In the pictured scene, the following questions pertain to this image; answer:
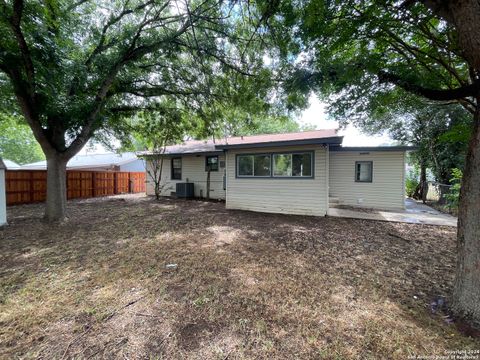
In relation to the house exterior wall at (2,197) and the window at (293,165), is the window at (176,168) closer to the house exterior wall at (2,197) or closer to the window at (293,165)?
the window at (293,165)

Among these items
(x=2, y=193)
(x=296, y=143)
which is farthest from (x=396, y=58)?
(x=2, y=193)

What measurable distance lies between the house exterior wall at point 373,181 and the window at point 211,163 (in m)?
5.83

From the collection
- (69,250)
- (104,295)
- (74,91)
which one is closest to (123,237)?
(69,250)

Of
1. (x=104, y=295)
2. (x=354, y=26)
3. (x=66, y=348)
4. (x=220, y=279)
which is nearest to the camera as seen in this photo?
(x=66, y=348)

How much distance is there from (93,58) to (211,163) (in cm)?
690

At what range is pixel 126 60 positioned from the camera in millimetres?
6539

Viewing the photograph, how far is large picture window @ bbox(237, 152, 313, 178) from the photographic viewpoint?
789cm

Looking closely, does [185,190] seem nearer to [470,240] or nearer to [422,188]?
[470,240]

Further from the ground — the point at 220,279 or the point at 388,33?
the point at 388,33

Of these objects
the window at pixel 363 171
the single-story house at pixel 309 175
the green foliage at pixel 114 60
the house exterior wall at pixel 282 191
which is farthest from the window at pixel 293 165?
the window at pixel 363 171

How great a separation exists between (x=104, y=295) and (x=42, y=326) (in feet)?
2.08

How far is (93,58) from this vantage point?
6.57 meters

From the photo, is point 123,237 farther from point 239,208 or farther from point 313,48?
point 313,48

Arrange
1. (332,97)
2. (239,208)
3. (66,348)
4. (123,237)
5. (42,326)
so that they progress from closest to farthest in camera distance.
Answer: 1. (66,348)
2. (42,326)
3. (332,97)
4. (123,237)
5. (239,208)
